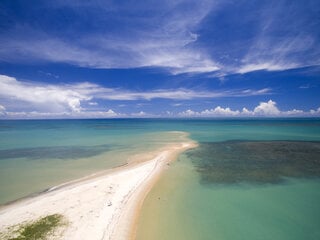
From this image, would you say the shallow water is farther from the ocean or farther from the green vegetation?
the green vegetation

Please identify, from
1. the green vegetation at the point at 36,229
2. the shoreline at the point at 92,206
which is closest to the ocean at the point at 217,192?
the shoreline at the point at 92,206

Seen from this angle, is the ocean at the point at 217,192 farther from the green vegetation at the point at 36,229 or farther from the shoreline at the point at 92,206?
the green vegetation at the point at 36,229

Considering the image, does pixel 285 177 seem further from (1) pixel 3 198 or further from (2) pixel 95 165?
(1) pixel 3 198

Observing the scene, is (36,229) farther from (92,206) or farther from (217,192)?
(217,192)

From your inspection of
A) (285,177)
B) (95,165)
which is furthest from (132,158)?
(285,177)

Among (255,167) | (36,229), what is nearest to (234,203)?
(255,167)
